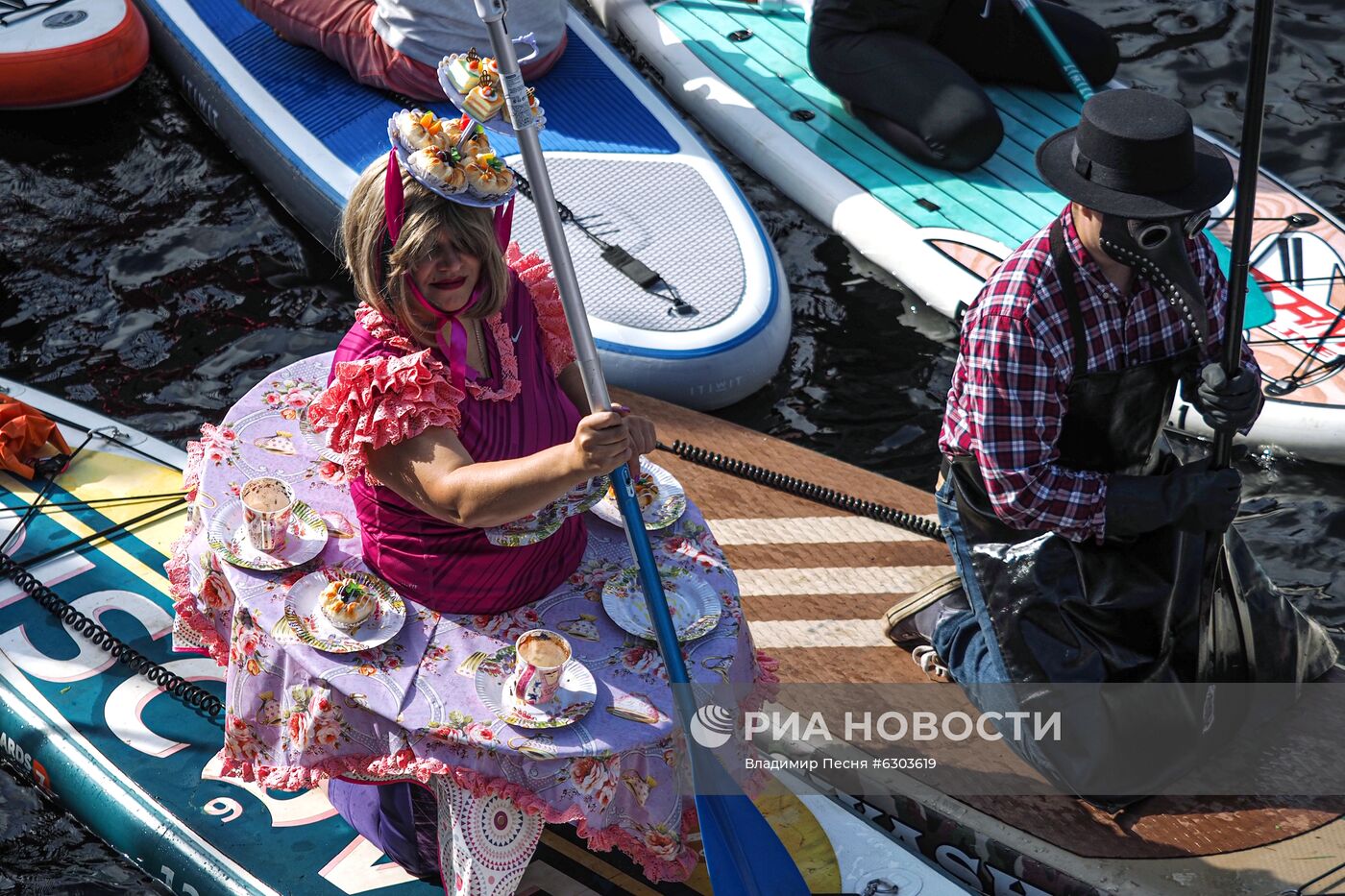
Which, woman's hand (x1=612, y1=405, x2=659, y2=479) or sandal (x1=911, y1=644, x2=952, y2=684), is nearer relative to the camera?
woman's hand (x1=612, y1=405, x2=659, y2=479)

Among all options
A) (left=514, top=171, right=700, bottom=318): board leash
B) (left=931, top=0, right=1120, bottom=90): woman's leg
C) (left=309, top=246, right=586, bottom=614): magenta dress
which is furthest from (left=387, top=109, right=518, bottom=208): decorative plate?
(left=931, top=0, right=1120, bottom=90): woman's leg

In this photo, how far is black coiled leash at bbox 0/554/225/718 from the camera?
3799 millimetres

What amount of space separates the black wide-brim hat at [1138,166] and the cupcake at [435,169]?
1231 millimetres

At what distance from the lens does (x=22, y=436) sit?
4.46m

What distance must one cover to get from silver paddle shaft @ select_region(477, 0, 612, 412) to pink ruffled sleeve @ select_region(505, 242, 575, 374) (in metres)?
0.55

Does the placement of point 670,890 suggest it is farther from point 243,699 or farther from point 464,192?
point 464,192

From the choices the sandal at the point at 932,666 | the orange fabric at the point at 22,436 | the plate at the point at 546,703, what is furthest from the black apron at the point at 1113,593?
the orange fabric at the point at 22,436

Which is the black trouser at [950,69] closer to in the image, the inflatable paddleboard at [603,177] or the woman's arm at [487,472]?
the inflatable paddleboard at [603,177]

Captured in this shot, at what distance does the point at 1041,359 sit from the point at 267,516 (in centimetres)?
163

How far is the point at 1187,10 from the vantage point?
761cm

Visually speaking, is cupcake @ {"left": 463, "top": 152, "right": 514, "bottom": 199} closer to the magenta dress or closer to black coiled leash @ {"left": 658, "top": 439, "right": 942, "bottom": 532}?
the magenta dress

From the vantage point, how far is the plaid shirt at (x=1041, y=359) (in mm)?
3092

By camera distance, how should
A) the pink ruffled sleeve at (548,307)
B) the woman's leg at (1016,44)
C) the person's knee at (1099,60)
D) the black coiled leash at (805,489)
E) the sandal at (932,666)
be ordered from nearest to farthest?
the pink ruffled sleeve at (548,307) → the sandal at (932,666) → the black coiled leash at (805,489) → the woman's leg at (1016,44) → the person's knee at (1099,60)

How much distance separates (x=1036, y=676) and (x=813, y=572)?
933 mm
